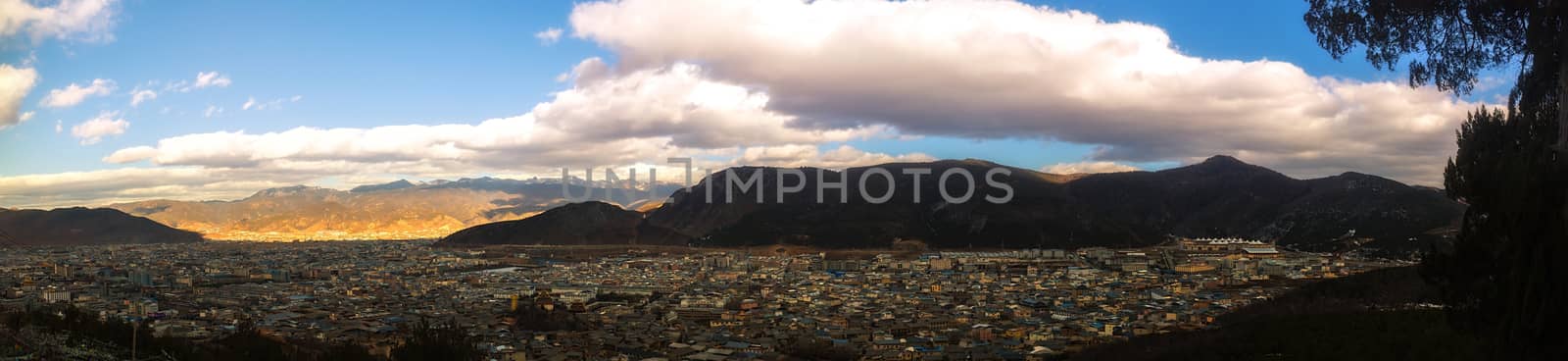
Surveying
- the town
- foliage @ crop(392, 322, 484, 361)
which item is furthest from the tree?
foliage @ crop(392, 322, 484, 361)

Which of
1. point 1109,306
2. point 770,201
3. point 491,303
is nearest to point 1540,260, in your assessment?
point 1109,306

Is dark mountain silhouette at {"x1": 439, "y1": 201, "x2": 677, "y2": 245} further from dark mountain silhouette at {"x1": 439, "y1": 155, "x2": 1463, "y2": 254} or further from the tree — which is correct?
the tree

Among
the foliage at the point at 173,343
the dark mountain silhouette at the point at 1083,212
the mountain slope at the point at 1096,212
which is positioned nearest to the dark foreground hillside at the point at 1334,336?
the foliage at the point at 173,343

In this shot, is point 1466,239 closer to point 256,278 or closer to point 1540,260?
point 1540,260

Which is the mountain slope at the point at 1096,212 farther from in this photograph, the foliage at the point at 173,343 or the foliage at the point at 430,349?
the foliage at the point at 173,343

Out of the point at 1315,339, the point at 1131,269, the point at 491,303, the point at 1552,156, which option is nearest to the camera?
the point at 1552,156

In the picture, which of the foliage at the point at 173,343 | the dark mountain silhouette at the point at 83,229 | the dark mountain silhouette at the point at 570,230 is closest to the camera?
the foliage at the point at 173,343

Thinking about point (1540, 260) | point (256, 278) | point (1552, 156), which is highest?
A: point (1552, 156)
